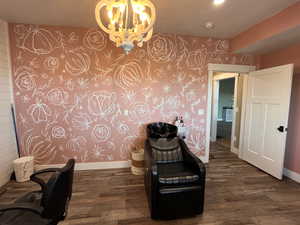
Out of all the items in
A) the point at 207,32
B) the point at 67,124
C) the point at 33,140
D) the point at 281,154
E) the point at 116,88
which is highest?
the point at 207,32

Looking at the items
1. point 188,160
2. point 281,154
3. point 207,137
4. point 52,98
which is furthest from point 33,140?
point 281,154

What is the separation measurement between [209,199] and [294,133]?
1960mm

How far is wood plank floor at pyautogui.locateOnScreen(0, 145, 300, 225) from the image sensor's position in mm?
1869

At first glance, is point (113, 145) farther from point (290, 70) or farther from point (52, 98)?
point (290, 70)

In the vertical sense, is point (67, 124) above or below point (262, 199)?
above

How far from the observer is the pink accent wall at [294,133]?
274cm

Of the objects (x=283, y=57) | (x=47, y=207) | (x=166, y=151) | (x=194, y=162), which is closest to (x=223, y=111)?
(x=283, y=57)

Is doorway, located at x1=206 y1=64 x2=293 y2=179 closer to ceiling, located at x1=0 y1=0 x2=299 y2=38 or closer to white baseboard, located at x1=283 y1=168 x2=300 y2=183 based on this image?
white baseboard, located at x1=283 y1=168 x2=300 y2=183

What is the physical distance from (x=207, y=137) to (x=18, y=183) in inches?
137

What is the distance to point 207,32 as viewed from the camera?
9.53 ft

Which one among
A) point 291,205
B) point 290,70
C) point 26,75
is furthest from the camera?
point 26,75

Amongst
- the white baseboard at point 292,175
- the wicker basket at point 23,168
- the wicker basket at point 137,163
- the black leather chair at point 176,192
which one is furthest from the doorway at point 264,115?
the wicker basket at point 23,168

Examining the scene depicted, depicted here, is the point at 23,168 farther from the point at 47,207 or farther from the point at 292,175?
the point at 292,175

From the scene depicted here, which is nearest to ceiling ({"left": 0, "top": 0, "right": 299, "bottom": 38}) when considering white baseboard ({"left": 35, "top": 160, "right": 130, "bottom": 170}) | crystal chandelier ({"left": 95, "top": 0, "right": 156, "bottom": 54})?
crystal chandelier ({"left": 95, "top": 0, "right": 156, "bottom": 54})
